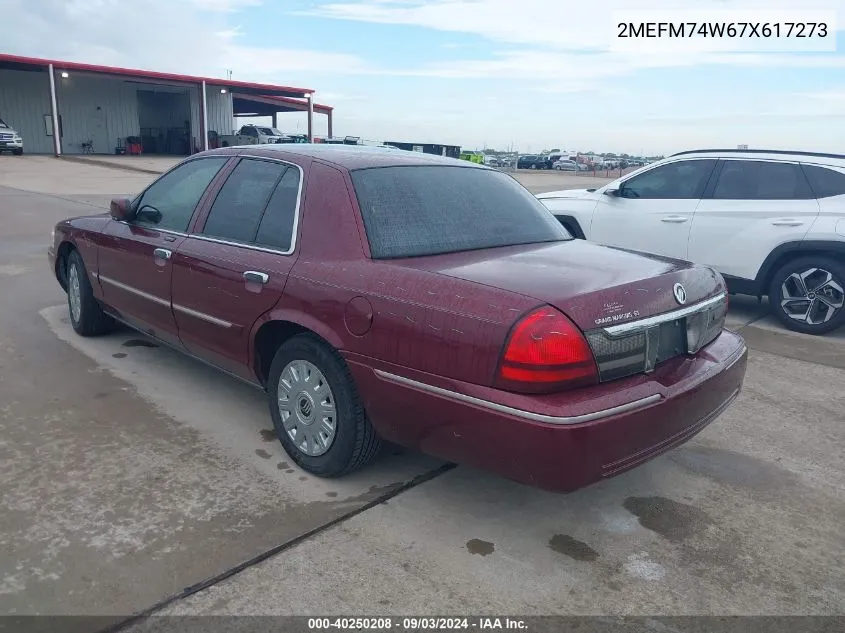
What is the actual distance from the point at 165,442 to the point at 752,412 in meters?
3.52

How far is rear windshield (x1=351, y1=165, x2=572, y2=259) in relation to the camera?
320cm

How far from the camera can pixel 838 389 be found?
4832mm

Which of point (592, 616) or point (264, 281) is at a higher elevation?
point (264, 281)

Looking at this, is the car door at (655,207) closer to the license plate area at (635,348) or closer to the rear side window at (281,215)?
the license plate area at (635,348)

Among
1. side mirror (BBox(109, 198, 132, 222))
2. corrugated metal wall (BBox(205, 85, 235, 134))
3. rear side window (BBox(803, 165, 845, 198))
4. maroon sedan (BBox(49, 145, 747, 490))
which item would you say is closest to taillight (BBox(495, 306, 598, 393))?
maroon sedan (BBox(49, 145, 747, 490))

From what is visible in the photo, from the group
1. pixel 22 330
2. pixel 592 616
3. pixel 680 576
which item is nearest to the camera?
pixel 592 616

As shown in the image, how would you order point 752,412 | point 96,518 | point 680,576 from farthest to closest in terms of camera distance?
point 752,412 < point 96,518 < point 680,576

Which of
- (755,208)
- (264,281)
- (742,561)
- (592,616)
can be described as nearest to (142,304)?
(264,281)

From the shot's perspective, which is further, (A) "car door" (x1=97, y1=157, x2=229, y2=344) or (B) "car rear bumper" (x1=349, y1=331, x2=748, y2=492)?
(A) "car door" (x1=97, y1=157, x2=229, y2=344)

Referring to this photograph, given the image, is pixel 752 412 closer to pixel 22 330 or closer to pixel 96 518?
pixel 96 518

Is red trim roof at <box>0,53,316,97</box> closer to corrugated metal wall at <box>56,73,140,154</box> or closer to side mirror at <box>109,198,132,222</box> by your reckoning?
corrugated metal wall at <box>56,73,140,154</box>

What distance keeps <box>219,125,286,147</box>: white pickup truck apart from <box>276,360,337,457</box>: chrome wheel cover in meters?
36.2

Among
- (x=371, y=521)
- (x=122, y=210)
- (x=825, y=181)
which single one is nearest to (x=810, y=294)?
(x=825, y=181)

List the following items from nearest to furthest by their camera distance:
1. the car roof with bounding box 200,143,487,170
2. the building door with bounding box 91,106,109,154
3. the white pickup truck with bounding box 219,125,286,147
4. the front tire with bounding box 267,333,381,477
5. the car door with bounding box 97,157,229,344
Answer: the front tire with bounding box 267,333,381,477, the car roof with bounding box 200,143,487,170, the car door with bounding box 97,157,229,344, the building door with bounding box 91,106,109,154, the white pickup truck with bounding box 219,125,286,147
